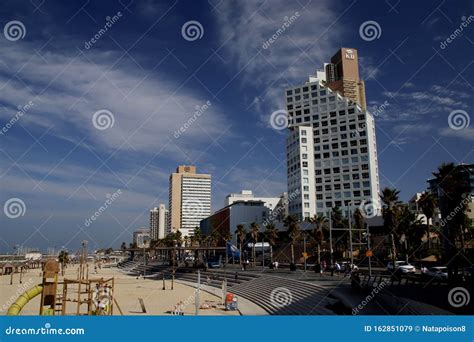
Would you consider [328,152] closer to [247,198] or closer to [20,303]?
[247,198]

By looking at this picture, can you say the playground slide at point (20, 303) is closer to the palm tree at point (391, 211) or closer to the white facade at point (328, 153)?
the palm tree at point (391, 211)

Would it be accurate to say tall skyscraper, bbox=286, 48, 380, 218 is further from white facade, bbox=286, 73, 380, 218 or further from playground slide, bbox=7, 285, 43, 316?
playground slide, bbox=7, 285, 43, 316

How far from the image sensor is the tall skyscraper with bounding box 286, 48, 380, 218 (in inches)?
3760

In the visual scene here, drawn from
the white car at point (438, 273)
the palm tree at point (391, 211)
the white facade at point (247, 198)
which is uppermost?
the white facade at point (247, 198)

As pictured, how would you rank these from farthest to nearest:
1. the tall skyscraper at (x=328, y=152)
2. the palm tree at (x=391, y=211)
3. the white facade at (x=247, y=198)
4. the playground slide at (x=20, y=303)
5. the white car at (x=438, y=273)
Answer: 1. the white facade at (x=247, y=198)
2. the tall skyscraper at (x=328, y=152)
3. the palm tree at (x=391, y=211)
4. the white car at (x=438, y=273)
5. the playground slide at (x=20, y=303)

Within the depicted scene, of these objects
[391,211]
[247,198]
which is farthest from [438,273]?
[247,198]

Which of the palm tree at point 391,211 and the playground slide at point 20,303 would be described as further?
the palm tree at point 391,211

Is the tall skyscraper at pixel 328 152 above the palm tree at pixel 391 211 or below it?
above

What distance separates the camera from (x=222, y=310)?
27219 millimetres

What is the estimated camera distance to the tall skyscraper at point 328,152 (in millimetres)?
95500

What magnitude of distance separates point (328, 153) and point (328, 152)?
0.26 m

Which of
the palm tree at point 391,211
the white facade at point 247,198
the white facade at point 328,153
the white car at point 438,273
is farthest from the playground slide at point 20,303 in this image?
the white facade at point 247,198
